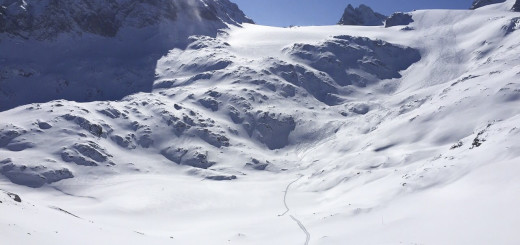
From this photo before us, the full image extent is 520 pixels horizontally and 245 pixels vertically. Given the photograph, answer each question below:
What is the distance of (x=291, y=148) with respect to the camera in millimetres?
129375

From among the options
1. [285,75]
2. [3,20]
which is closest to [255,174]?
[285,75]

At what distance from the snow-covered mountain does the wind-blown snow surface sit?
454 inches

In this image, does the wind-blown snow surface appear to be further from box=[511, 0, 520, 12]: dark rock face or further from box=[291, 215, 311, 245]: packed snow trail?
box=[511, 0, 520, 12]: dark rock face

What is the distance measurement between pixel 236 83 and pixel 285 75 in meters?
19.0

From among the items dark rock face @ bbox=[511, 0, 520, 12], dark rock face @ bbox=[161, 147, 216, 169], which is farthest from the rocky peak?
dark rock face @ bbox=[511, 0, 520, 12]

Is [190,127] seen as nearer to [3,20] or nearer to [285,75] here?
[285,75]

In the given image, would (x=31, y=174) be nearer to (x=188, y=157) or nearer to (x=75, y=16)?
(x=188, y=157)

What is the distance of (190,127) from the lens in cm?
12888

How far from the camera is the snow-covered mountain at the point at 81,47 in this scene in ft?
495

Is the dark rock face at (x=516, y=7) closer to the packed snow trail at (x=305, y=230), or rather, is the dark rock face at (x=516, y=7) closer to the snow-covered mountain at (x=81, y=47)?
the snow-covered mountain at (x=81, y=47)

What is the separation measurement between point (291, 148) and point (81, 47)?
93131 millimetres

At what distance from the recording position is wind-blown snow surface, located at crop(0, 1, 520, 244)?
3953 centimetres

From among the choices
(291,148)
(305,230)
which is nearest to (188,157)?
(291,148)

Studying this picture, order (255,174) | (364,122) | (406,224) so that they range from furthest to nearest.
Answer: (364,122)
(255,174)
(406,224)
